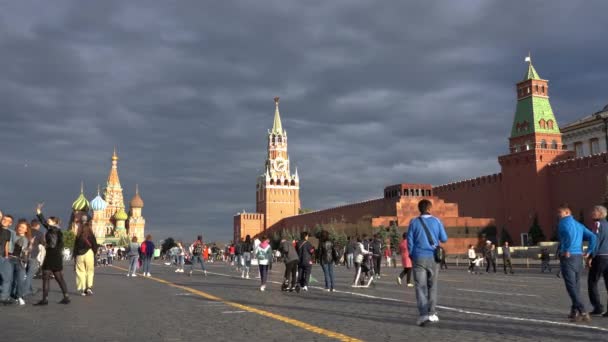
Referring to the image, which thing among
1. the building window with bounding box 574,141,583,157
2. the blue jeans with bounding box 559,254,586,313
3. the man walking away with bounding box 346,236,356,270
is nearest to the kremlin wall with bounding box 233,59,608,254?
the building window with bounding box 574,141,583,157

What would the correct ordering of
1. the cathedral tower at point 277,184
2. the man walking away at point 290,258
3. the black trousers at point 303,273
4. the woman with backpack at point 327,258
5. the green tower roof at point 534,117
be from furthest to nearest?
the cathedral tower at point 277,184 < the green tower roof at point 534,117 < the woman with backpack at point 327,258 < the black trousers at point 303,273 < the man walking away at point 290,258

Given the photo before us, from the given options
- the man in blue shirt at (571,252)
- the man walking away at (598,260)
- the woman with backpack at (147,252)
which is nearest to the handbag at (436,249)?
the man in blue shirt at (571,252)

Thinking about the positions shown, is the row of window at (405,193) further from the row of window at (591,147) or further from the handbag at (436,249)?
the handbag at (436,249)

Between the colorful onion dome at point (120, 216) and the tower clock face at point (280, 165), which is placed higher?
the tower clock face at point (280, 165)

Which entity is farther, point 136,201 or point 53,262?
point 136,201

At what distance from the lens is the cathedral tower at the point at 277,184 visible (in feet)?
401

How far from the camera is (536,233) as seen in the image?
5859cm

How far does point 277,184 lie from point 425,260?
117082 mm

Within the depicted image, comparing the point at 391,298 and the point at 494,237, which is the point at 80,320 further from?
the point at 494,237

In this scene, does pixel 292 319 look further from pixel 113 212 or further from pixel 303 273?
pixel 113 212

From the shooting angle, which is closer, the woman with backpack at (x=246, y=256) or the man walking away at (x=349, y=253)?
the woman with backpack at (x=246, y=256)

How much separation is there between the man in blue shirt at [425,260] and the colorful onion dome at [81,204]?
447ft

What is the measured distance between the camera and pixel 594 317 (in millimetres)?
8273

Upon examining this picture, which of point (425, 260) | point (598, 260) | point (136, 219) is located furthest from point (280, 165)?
point (425, 260)
